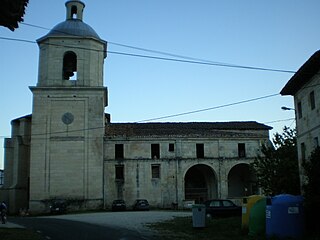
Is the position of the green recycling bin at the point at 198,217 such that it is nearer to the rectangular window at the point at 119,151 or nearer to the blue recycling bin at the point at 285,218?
the blue recycling bin at the point at 285,218

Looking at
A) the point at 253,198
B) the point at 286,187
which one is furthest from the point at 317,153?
the point at 286,187

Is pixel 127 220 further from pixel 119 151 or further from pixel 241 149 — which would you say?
pixel 241 149

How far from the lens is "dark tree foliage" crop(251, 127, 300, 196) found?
2536 centimetres

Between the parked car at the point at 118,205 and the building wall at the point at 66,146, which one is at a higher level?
the building wall at the point at 66,146

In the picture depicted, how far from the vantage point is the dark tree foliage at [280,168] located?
998 inches

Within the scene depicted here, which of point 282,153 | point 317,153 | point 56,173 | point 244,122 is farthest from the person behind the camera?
point 244,122

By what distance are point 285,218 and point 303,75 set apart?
9.17 m

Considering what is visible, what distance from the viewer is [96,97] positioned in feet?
146

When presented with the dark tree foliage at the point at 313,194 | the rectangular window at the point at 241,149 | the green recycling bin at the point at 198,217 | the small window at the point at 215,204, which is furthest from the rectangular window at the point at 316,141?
the rectangular window at the point at 241,149

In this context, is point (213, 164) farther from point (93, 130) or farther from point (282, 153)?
point (282, 153)

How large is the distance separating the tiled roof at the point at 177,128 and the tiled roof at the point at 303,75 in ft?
77.9

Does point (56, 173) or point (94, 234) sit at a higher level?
point (56, 173)

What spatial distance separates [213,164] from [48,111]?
19.0 metres

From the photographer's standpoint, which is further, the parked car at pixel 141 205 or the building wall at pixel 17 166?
the building wall at pixel 17 166
